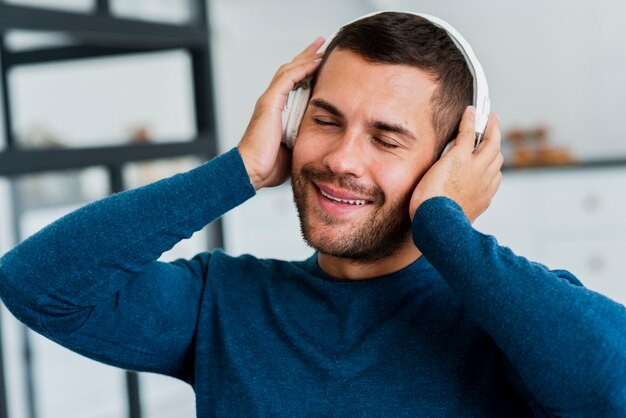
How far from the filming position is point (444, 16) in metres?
5.03

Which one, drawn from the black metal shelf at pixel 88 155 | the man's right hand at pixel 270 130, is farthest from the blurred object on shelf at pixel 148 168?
the man's right hand at pixel 270 130

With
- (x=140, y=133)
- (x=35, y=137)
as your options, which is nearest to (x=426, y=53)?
(x=35, y=137)

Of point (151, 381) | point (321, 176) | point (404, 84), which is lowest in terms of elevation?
point (151, 381)

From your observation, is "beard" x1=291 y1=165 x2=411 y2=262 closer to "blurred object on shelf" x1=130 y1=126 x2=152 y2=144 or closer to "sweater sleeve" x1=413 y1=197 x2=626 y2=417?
"sweater sleeve" x1=413 y1=197 x2=626 y2=417

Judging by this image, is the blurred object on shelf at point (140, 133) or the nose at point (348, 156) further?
the blurred object on shelf at point (140, 133)

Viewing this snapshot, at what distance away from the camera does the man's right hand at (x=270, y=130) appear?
4.46 ft

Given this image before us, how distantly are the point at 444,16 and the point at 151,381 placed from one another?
2.70m

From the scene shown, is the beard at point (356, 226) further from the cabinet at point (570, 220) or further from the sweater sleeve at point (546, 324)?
the cabinet at point (570, 220)

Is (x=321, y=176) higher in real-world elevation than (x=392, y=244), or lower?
higher

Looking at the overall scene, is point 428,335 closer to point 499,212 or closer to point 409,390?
point 409,390

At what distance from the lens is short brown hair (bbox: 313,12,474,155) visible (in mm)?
1285

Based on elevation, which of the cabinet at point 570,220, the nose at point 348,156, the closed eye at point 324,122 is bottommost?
the cabinet at point 570,220

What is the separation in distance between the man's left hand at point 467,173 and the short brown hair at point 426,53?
0.04m

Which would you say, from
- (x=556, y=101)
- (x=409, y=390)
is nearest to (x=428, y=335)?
(x=409, y=390)
